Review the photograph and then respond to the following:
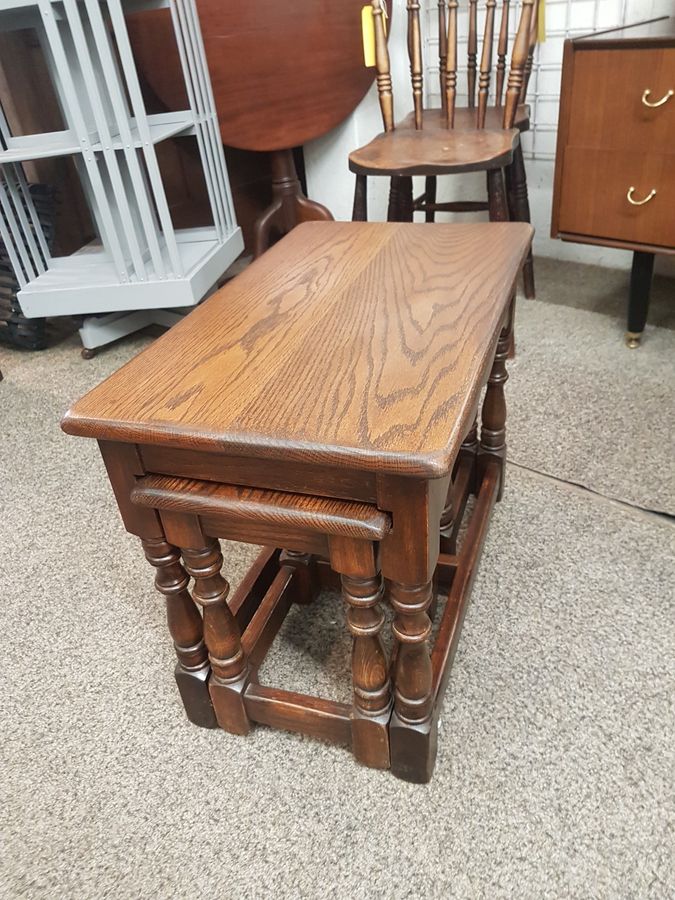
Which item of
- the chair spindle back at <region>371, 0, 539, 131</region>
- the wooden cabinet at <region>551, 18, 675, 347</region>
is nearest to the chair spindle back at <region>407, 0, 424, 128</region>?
the chair spindle back at <region>371, 0, 539, 131</region>

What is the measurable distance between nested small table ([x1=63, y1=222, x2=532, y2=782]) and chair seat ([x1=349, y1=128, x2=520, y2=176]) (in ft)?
1.75

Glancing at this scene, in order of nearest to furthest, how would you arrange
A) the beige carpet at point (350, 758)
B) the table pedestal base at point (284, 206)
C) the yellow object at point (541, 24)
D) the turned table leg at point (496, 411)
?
the beige carpet at point (350, 758), the turned table leg at point (496, 411), the yellow object at point (541, 24), the table pedestal base at point (284, 206)

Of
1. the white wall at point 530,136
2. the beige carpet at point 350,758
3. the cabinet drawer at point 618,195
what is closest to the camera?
the beige carpet at point 350,758

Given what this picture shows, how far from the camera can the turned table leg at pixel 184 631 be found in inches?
29.3

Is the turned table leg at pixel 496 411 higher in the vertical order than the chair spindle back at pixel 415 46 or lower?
lower

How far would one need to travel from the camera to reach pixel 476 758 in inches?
31.6

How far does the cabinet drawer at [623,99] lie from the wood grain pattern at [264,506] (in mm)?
1134

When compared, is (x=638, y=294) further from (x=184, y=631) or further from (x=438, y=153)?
(x=184, y=631)

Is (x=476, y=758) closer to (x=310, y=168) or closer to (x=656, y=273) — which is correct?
(x=656, y=273)

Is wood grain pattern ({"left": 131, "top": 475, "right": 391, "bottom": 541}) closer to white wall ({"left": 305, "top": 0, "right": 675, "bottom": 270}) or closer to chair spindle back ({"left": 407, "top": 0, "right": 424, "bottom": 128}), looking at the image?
chair spindle back ({"left": 407, "top": 0, "right": 424, "bottom": 128})

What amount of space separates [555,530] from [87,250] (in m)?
1.42

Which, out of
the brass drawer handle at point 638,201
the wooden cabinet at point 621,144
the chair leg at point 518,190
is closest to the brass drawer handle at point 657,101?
the wooden cabinet at point 621,144

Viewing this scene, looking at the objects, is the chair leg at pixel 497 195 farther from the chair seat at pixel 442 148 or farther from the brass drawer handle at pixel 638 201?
the brass drawer handle at pixel 638 201

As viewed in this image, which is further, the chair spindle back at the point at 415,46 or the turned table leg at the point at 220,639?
the chair spindle back at the point at 415,46
